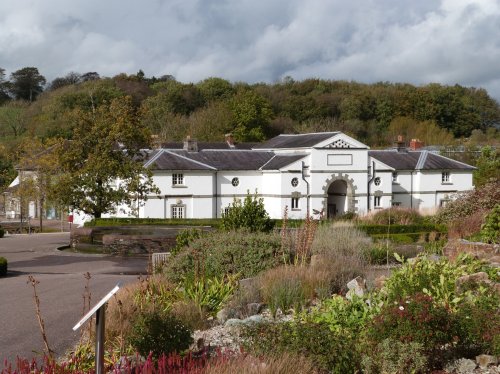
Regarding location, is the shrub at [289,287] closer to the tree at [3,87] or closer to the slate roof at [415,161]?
the slate roof at [415,161]

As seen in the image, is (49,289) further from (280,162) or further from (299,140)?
(299,140)

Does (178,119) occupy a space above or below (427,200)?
above

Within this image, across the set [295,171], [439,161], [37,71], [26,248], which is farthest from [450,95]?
[26,248]

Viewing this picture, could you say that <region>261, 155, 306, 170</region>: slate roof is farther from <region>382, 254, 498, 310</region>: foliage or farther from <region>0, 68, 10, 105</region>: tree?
<region>0, 68, 10, 105</region>: tree

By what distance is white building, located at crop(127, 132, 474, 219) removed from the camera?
43.7 m

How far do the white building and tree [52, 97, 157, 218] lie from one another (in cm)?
1044

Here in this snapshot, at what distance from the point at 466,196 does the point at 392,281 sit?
67.0ft

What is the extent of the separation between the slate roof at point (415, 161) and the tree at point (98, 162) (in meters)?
23.4

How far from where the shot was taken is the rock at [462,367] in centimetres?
759

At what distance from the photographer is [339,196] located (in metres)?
48.5

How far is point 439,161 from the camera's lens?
166 ft

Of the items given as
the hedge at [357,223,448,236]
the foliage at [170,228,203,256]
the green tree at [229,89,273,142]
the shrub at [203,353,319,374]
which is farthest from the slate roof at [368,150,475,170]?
the shrub at [203,353,319,374]

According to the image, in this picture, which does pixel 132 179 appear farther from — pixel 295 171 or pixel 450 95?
pixel 450 95

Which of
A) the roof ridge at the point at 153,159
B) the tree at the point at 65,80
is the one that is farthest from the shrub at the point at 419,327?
the tree at the point at 65,80
